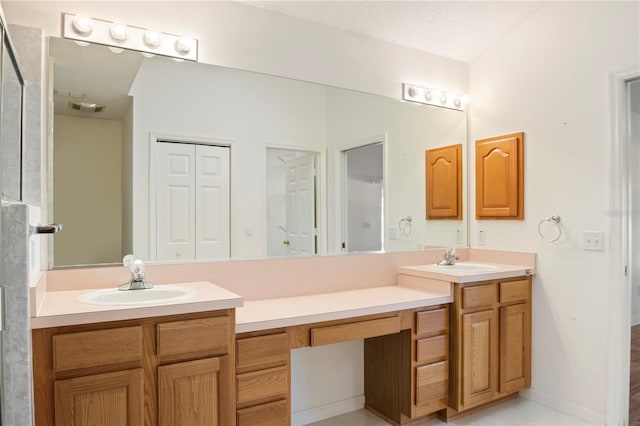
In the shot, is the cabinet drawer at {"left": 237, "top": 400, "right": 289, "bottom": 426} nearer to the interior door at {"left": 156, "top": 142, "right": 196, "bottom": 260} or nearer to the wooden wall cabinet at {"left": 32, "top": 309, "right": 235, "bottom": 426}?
the wooden wall cabinet at {"left": 32, "top": 309, "right": 235, "bottom": 426}

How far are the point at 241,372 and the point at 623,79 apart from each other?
8.53 feet

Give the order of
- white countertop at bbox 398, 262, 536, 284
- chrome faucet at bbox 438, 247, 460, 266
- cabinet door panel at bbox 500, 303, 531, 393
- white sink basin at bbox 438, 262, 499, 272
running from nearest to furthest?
1. white countertop at bbox 398, 262, 536, 284
2. cabinet door panel at bbox 500, 303, 531, 393
3. white sink basin at bbox 438, 262, 499, 272
4. chrome faucet at bbox 438, 247, 460, 266

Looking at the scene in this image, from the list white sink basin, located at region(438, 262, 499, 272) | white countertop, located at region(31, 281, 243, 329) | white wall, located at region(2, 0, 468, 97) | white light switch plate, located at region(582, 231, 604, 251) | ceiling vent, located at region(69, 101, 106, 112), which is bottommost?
white sink basin, located at region(438, 262, 499, 272)

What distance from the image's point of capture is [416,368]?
2.35 m

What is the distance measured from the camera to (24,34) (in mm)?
1790

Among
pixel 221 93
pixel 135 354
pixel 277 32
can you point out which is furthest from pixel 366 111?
pixel 135 354

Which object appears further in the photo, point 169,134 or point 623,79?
point 623,79

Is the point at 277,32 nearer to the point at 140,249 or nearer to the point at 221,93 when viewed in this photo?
the point at 221,93

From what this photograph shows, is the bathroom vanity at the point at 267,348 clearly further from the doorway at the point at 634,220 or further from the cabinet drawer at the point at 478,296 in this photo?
the doorway at the point at 634,220

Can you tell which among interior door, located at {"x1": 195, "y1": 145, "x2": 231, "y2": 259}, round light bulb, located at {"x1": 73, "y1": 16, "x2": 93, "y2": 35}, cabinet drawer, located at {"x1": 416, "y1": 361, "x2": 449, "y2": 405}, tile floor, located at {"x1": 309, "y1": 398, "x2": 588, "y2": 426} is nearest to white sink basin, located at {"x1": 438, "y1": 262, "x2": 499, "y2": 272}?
cabinet drawer, located at {"x1": 416, "y1": 361, "x2": 449, "y2": 405}

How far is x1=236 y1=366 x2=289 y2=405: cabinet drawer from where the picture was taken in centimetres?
180

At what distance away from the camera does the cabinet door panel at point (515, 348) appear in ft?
8.73

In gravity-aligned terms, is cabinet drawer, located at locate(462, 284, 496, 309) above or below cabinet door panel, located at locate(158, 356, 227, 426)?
above

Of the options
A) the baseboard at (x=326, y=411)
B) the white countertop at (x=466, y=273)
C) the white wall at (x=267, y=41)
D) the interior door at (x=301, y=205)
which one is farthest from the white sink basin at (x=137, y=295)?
the white countertop at (x=466, y=273)
